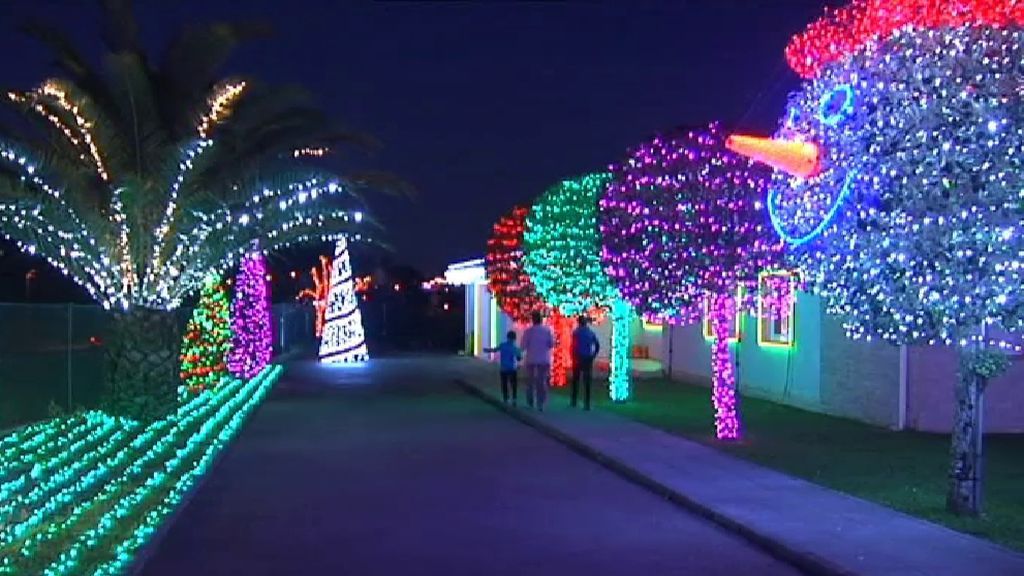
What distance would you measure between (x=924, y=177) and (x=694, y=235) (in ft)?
24.9

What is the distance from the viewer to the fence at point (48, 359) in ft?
71.8

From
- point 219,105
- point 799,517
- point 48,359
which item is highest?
point 219,105

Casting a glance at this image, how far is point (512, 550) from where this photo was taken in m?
10.6

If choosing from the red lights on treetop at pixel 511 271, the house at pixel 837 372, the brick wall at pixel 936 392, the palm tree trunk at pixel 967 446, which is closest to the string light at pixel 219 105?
the red lights on treetop at pixel 511 271

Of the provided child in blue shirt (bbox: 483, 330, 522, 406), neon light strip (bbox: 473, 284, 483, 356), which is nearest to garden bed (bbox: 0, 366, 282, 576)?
child in blue shirt (bbox: 483, 330, 522, 406)

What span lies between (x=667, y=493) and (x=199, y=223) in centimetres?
1065

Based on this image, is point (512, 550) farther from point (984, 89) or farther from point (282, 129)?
point (282, 129)

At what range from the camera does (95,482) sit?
14.0 metres

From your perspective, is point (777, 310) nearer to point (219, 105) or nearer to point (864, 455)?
point (864, 455)

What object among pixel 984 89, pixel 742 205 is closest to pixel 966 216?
pixel 984 89

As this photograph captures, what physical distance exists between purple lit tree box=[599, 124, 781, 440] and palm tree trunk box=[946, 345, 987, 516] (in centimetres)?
567

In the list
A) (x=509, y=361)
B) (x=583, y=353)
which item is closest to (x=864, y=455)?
(x=583, y=353)

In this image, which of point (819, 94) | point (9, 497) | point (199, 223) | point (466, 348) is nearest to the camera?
point (819, 94)

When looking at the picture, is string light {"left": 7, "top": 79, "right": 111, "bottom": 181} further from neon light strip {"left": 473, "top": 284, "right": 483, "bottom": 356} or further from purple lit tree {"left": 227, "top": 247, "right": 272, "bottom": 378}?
neon light strip {"left": 473, "top": 284, "right": 483, "bottom": 356}
